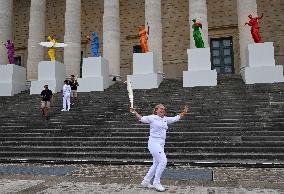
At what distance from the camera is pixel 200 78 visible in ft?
61.4

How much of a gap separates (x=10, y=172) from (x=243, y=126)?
757 centimetres

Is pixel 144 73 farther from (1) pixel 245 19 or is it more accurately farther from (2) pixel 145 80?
(1) pixel 245 19

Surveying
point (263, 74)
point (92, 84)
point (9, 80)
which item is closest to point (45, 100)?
point (92, 84)

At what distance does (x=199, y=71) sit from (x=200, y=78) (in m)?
0.42

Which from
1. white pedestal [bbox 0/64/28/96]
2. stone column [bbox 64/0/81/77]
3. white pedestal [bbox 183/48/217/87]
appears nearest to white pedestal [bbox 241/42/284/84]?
white pedestal [bbox 183/48/217/87]

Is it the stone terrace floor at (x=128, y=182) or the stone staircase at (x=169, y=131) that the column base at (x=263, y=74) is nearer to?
the stone staircase at (x=169, y=131)

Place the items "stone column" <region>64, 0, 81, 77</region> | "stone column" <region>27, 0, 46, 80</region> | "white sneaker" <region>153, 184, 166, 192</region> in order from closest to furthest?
"white sneaker" <region>153, 184, 166, 192</region> < "stone column" <region>64, 0, 81, 77</region> < "stone column" <region>27, 0, 46, 80</region>

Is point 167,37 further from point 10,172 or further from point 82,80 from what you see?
point 10,172

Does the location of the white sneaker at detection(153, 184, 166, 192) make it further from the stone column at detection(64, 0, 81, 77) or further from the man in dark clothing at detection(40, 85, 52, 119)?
the stone column at detection(64, 0, 81, 77)

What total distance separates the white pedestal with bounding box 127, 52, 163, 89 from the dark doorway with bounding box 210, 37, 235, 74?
7.95m

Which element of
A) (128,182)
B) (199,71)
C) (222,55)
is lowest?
(128,182)

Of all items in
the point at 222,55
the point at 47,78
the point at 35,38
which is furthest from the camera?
the point at 222,55

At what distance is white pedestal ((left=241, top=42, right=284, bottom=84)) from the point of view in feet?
58.6

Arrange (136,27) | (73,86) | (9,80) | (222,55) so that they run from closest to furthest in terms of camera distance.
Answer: (73,86)
(9,80)
(222,55)
(136,27)
